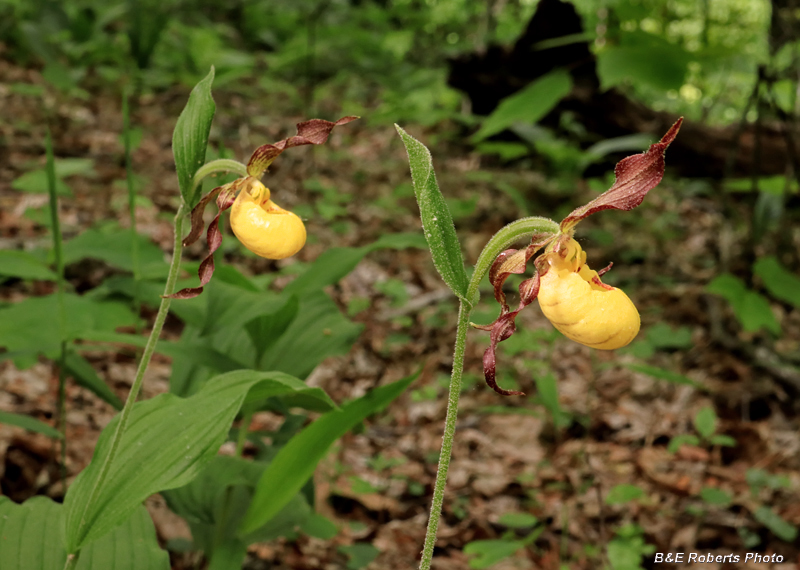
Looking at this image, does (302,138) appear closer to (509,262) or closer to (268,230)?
(268,230)

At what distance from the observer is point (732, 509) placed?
209cm

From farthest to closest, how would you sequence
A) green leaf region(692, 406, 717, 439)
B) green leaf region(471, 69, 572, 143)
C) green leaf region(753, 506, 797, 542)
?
1. green leaf region(471, 69, 572, 143)
2. green leaf region(692, 406, 717, 439)
3. green leaf region(753, 506, 797, 542)

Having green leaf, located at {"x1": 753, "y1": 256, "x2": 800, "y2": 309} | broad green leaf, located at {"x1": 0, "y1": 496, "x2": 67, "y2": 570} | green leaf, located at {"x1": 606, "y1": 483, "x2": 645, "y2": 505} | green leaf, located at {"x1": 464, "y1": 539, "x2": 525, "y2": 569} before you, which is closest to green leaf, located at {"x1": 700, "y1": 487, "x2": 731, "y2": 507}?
green leaf, located at {"x1": 606, "y1": 483, "x2": 645, "y2": 505}

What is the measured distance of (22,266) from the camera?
5.91ft

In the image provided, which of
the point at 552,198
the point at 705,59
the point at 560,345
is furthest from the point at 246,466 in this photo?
the point at 552,198

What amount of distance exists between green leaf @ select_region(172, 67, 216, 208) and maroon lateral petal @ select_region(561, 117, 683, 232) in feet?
2.09

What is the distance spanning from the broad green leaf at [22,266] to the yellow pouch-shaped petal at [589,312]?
1.53 meters

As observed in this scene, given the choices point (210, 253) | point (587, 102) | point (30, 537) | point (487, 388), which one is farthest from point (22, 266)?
point (587, 102)

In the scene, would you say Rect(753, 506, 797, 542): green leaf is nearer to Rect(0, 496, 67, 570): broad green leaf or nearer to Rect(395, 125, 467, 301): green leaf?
Rect(395, 125, 467, 301): green leaf

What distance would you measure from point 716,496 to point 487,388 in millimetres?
1077

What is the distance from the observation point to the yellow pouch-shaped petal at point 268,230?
42.8 inches

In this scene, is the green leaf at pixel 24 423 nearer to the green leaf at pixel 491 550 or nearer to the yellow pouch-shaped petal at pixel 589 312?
the green leaf at pixel 491 550

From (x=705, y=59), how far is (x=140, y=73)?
421 cm

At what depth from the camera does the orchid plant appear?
0.89 meters
